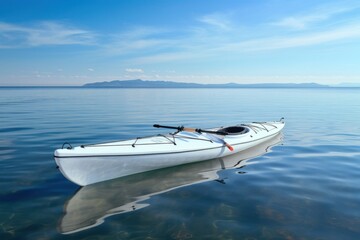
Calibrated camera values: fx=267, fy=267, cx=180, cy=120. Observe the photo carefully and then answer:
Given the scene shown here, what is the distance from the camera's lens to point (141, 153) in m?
8.44

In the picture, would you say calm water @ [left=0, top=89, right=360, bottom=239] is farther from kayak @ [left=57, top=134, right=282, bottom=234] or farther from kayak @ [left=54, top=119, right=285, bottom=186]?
kayak @ [left=54, top=119, right=285, bottom=186]

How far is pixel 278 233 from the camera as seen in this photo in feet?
17.5

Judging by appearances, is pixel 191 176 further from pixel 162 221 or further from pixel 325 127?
pixel 325 127

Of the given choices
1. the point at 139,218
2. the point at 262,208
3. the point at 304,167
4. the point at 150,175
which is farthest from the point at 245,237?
the point at 304,167

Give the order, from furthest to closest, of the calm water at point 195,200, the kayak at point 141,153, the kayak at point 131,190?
the kayak at point 141,153 < the kayak at point 131,190 < the calm water at point 195,200

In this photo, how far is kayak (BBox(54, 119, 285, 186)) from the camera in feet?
24.3

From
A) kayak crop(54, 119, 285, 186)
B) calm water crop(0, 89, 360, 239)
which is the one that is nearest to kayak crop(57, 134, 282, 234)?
calm water crop(0, 89, 360, 239)

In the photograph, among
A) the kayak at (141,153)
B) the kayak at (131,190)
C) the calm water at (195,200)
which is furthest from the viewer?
the kayak at (141,153)

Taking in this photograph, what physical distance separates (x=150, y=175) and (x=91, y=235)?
373 cm

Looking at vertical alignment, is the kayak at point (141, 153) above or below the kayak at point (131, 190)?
above

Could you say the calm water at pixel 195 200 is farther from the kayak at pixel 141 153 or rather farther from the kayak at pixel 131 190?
the kayak at pixel 141 153

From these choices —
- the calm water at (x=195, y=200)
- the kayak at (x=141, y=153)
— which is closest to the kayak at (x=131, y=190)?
the calm water at (x=195, y=200)

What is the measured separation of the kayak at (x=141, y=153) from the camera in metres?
7.41

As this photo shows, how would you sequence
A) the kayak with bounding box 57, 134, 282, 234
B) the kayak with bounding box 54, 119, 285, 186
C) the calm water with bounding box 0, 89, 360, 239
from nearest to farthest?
1. the calm water with bounding box 0, 89, 360, 239
2. the kayak with bounding box 57, 134, 282, 234
3. the kayak with bounding box 54, 119, 285, 186
